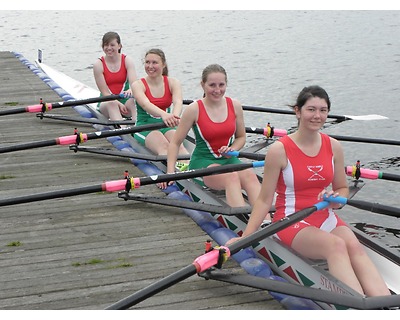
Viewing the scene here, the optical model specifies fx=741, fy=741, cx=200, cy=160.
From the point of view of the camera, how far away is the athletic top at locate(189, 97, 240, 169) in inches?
276

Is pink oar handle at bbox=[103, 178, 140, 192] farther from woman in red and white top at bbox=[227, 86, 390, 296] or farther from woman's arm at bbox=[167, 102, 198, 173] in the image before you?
woman in red and white top at bbox=[227, 86, 390, 296]

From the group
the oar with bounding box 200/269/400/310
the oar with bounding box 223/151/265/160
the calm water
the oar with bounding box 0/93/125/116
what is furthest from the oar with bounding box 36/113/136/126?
the oar with bounding box 200/269/400/310

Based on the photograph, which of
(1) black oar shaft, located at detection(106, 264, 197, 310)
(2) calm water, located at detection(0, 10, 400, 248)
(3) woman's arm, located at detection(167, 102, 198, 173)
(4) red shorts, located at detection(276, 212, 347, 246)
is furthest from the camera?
(2) calm water, located at detection(0, 10, 400, 248)

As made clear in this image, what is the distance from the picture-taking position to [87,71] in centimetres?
2197

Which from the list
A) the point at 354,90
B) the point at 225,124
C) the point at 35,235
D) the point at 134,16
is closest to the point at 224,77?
the point at 225,124

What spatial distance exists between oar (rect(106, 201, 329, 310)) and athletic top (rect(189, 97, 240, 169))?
1.86m

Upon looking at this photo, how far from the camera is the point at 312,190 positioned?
5547 mm

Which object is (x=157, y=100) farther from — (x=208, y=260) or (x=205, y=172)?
(x=208, y=260)

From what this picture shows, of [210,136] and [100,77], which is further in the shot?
[100,77]

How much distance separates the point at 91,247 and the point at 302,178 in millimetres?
2015

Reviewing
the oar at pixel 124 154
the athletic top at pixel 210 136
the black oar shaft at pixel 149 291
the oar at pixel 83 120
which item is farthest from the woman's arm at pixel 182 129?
the oar at pixel 83 120

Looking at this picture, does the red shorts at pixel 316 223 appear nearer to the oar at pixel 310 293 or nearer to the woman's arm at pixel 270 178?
the woman's arm at pixel 270 178

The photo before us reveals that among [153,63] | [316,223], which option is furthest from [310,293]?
[153,63]

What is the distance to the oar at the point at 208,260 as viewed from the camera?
458cm
